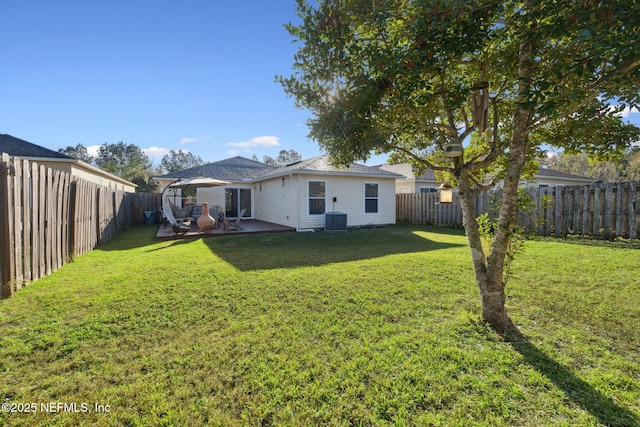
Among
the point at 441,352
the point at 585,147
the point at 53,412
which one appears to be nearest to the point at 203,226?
the point at 53,412

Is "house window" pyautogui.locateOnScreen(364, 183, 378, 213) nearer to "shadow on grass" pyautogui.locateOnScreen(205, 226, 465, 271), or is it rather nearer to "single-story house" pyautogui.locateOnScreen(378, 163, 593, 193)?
"shadow on grass" pyautogui.locateOnScreen(205, 226, 465, 271)

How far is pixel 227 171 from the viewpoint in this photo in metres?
18.0

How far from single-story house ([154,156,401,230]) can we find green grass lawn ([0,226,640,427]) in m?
7.26

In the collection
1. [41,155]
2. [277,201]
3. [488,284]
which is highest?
[41,155]

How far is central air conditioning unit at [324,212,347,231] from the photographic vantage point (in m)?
11.8

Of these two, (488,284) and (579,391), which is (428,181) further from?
(579,391)

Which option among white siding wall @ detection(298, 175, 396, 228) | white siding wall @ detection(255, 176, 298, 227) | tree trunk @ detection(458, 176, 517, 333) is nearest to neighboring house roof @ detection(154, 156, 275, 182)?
white siding wall @ detection(255, 176, 298, 227)

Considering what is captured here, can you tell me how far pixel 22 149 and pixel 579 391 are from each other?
55.6 feet

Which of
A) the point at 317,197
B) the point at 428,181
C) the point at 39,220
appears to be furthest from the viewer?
the point at 428,181

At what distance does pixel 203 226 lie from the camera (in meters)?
10.4

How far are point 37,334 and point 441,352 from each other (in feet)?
13.2

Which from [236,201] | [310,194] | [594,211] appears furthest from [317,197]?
[594,211]

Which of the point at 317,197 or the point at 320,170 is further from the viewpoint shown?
the point at 317,197

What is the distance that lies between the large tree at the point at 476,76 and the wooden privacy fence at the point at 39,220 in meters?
4.25
